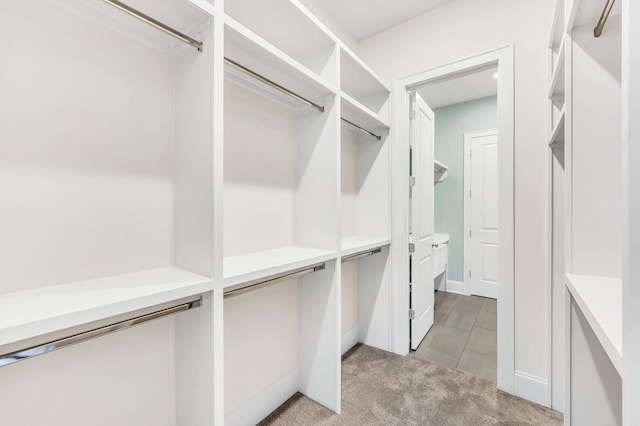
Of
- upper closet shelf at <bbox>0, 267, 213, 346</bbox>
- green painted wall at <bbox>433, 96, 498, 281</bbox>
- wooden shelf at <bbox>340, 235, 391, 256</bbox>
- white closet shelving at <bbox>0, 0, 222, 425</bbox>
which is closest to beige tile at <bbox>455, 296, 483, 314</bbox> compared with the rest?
green painted wall at <bbox>433, 96, 498, 281</bbox>

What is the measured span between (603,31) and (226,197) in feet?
5.35

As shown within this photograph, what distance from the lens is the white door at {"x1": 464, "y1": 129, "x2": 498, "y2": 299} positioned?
12.5 feet

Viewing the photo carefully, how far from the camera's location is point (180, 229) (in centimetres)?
115

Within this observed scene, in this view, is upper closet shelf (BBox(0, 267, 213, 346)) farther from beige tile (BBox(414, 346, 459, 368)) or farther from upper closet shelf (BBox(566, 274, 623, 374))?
beige tile (BBox(414, 346, 459, 368))

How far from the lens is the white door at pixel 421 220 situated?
233 cm

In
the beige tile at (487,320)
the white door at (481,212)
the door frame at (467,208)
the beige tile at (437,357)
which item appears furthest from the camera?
the door frame at (467,208)

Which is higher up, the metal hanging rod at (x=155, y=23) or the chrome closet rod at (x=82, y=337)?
the metal hanging rod at (x=155, y=23)

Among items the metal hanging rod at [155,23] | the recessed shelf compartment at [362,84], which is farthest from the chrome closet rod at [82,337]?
the recessed shelf compartment at [362,84]

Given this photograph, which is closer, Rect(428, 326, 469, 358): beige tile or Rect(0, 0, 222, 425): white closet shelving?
Rect(0, 0, 222, 425): white closet shelving

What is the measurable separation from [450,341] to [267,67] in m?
2.64

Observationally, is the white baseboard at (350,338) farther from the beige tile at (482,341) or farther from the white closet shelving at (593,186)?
the white closet shelving at (593,186)

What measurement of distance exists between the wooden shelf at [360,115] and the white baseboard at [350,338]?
1.72m

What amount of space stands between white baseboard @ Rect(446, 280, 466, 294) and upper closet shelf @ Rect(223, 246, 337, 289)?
127 inches

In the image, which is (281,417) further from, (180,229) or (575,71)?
(575,71)
